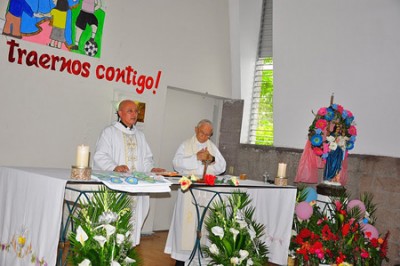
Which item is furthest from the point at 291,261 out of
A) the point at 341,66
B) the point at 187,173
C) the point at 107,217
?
the point at 107,217

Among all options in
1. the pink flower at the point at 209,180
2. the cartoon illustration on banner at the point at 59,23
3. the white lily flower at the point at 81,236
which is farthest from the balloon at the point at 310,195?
the white lily flower at the point at 81,236

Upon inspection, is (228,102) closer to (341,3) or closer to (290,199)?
(341,3)

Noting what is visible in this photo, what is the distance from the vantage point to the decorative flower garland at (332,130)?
726cm

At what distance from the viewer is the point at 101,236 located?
394 centimetres

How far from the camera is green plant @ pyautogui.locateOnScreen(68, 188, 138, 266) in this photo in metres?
3.94

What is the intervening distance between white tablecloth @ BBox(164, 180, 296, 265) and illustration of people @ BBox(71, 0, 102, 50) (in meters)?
2.52

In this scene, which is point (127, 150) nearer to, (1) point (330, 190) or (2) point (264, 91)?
(1) point (330, 190)

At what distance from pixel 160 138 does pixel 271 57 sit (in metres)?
2.57

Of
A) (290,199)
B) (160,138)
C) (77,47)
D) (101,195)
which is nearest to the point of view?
(101,195)

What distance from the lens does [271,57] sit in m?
9.75

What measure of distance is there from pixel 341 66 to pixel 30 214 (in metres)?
5.19

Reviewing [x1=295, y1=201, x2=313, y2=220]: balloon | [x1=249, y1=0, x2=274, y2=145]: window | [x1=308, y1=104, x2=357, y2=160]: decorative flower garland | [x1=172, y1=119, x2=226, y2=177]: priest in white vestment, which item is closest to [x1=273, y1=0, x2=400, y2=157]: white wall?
[x1=249, y1=0, x2=274, y2=145]: window

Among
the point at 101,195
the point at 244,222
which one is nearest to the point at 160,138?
the point at 244,222

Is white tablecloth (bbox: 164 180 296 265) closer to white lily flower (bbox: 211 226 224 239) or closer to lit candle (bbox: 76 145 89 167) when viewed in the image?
white lily flower (bbox: 211 226 224 239)
